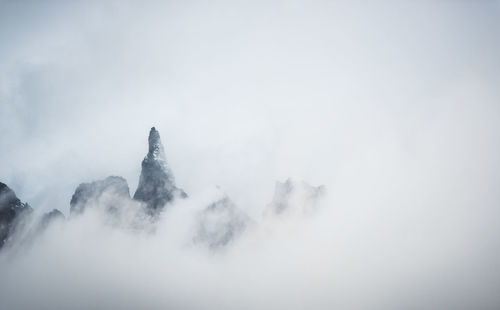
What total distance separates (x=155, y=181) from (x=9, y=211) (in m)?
101

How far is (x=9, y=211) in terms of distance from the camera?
191 m

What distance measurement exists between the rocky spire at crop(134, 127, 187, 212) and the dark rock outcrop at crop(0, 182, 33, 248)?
7990 cm

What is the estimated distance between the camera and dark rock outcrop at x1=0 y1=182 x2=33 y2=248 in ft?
608

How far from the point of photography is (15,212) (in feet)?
636

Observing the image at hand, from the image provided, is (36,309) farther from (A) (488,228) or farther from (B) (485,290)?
(A) (488,228)

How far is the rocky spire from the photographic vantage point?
635 ft

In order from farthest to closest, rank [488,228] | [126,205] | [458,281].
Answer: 1. [126,205]
2. [488,228]
3. [458,281]

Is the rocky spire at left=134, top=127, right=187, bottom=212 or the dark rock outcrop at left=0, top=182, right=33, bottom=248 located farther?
the rocky spire at left=134, top=127, right=187, bottom=212

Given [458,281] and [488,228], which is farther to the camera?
[488,228]

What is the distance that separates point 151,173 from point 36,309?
116659mm

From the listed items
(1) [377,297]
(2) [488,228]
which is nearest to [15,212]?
(1) [377,297]

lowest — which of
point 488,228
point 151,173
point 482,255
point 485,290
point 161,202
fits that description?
point 485,290

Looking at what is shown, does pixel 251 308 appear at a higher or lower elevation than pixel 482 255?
lower

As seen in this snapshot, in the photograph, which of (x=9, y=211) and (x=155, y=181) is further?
(x=155, y=181)
